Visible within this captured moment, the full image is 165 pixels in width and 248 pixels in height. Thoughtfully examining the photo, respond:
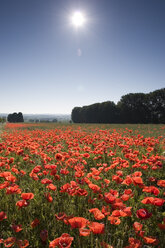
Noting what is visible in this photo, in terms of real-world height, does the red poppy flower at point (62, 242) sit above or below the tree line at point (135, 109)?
below

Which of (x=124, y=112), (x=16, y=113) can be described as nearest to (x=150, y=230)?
(x=124, y=112)

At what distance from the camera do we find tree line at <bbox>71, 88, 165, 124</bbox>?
5362 cm

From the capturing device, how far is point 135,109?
56.2 m

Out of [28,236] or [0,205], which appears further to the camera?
[0,205]

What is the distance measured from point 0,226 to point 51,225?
0.73 meters

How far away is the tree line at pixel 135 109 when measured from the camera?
5362cm

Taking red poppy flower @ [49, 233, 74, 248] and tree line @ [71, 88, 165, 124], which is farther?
tree line @ [71, 88, 165, 124]

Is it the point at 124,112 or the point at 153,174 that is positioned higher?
the point at 124,112

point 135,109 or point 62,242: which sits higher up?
point 135,109

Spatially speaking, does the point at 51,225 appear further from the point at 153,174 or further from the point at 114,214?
the point at 153,174

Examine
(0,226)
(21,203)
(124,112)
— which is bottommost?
(0,226)

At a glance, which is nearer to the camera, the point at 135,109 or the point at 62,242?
the point at 62,242

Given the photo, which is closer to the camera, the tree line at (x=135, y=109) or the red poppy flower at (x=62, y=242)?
the red poppy flower at (x=62, y=242)

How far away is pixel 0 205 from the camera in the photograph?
2643 mm
